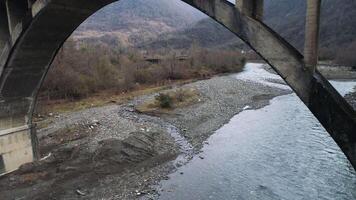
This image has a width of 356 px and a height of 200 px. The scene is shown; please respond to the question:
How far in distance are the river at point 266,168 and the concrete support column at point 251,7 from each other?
8496 millimetres

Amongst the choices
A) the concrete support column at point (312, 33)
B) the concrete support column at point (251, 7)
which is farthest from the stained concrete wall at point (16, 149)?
the concrete support column at point (312, 33)

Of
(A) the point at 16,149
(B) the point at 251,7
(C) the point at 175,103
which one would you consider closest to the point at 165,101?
(C) the point at 175,103

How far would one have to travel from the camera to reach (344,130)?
6.13m

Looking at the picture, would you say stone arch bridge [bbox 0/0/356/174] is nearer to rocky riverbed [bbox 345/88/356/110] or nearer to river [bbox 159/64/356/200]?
river [bbox 159/64/356/200]

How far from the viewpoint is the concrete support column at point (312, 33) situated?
6441 mm

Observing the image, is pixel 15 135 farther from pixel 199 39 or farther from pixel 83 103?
pixel 199 39

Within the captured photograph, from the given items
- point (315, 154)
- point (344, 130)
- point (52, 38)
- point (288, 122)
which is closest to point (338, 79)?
point (288, 122)

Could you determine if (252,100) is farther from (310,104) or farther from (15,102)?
(310,104)

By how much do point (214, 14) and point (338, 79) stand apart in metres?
53.2

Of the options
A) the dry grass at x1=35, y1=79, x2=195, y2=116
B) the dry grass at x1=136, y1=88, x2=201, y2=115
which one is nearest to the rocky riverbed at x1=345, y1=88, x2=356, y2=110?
the dry grass at x1=136, y1=88, x2=201, y2=115

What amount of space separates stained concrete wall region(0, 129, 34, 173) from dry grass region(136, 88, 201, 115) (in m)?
16.6

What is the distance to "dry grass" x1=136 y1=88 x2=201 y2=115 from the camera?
33.6 meters

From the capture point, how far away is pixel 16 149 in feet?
53.3

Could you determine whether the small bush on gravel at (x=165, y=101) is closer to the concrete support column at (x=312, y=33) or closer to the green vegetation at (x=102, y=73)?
the green vegetation at (x=102, y=73)
